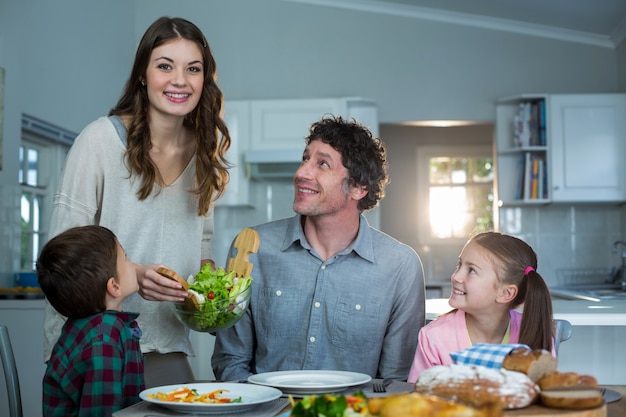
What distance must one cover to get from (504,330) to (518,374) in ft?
2.45

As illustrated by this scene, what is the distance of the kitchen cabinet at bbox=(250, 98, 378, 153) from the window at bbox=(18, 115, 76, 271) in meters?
1.38

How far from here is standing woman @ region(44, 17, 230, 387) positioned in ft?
6.53

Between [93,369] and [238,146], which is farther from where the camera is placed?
[238,146]

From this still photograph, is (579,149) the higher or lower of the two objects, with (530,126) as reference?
lower

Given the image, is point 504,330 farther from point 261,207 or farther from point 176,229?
point 261,207

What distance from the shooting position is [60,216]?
1.95m

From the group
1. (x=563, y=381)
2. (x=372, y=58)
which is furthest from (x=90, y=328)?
(x=372, y=58)

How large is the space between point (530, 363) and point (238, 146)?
4876 millimetres

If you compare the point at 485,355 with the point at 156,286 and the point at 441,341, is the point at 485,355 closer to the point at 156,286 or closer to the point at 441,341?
the point at 441,341

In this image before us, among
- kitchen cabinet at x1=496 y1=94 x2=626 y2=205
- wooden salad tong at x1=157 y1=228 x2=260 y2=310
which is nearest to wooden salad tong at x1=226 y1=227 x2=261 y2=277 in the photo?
wooden salad tong at x1=157 y1=228 x2=260 y2=310

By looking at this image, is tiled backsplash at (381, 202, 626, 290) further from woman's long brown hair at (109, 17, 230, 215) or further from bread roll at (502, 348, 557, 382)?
bread roll at (502, 348, 557, 382)

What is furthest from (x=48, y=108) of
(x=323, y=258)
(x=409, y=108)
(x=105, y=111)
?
(x=323, y=258)

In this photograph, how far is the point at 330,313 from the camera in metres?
2.10

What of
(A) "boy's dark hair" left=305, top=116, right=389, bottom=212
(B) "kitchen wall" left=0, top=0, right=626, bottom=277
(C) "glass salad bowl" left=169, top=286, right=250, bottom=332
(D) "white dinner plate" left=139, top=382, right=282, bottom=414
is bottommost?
(D) "white dinner plate" left=139, top=382, right=282, bottom=414
